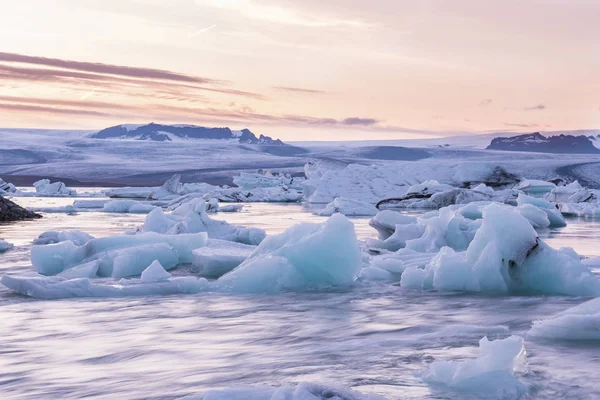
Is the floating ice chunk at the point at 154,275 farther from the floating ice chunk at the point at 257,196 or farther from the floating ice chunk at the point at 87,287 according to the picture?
Answer: the floating ice chunk at the point at 257,196

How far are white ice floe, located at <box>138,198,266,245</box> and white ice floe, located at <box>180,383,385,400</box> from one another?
7637 millimetres

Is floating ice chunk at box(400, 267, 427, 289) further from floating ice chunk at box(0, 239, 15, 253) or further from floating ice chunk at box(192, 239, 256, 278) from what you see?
floating ice chunk at box(0, 239, 15, 253)

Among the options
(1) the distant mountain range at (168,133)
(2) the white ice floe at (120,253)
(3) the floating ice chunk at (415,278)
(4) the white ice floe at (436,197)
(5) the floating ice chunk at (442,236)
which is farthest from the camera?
(1) the distant mountain range at (168,133)

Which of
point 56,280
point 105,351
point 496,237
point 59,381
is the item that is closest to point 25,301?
point 56,280

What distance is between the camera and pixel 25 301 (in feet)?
21.2

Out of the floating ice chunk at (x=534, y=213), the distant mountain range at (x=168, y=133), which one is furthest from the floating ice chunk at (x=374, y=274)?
the distant mountain range at (x=168, y=133)

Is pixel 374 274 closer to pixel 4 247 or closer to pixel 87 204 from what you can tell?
pixel 4 247

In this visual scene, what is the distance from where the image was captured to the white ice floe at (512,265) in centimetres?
665

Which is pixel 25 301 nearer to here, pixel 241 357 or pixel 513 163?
pixel 241 357

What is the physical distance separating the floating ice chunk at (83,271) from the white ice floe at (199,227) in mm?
2801

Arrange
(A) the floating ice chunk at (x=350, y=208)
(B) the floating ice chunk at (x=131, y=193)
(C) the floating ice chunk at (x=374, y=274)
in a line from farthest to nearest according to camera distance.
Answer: (B) the floating ice chunk at (x=131, y=193), (A) the floating ice chunk at (x=350, y=208), (C) the floating ice chunk at (x=374, y=274)

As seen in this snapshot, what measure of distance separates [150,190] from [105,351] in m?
29.8

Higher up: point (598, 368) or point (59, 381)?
point (598, 368)

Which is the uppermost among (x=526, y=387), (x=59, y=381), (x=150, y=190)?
(x=526, y=387)
